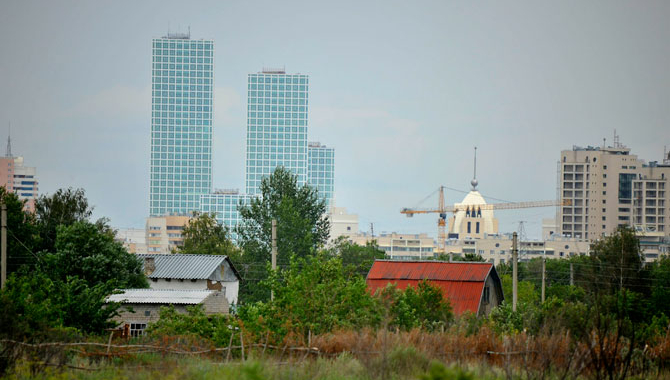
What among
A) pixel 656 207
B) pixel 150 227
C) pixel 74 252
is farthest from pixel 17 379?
pixel 150 227

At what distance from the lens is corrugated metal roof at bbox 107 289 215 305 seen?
35094 millimetres

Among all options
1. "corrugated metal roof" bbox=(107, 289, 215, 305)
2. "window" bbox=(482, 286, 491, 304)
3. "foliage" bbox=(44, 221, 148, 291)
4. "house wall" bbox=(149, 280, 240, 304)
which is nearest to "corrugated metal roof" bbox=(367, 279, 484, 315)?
"window" bbox=(482, 286, 491, 304)

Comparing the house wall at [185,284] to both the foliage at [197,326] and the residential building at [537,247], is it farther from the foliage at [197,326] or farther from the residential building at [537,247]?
the residential building at [537,247]

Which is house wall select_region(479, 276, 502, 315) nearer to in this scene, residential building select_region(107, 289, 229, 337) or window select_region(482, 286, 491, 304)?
window select_region(482, 286, 491, 304)

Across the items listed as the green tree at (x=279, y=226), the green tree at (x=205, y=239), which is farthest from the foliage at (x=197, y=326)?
the green tree at (x=205, y=239)

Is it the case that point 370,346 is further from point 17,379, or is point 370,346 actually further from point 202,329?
point 202,329

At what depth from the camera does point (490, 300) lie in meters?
38.3

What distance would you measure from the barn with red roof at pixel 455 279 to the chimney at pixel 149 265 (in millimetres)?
12166

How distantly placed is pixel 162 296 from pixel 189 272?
6606 millimetres

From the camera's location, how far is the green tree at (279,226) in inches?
2207

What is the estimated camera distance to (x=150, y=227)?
195 metres

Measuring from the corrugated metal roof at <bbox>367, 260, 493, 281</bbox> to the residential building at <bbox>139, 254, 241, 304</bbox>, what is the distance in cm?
855

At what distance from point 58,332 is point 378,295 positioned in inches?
340

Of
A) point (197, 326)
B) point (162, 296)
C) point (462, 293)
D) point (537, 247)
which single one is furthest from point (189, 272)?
point (537, 247)
